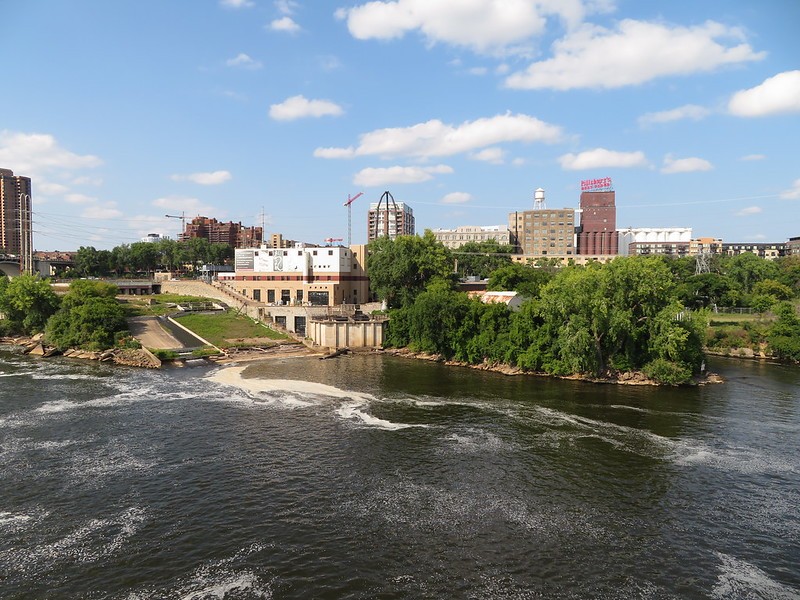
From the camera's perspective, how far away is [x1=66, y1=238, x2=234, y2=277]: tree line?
5817 inches

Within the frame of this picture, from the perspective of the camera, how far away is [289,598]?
21.0 metres

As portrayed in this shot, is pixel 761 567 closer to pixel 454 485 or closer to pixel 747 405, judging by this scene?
pixel 454 485

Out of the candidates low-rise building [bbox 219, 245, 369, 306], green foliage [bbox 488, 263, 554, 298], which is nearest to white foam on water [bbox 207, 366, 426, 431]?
low-rise building [bbox 219, 245, 369, 306]

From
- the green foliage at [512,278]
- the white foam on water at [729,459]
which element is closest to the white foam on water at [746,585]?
the white foam on water at [729,459]

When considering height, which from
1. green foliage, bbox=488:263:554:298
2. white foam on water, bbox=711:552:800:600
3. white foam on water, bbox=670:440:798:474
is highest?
green foliage, bbox=488:263:554:298

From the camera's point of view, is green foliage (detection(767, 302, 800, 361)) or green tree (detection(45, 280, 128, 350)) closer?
green foliage (detection(767, 302, 800, 361))

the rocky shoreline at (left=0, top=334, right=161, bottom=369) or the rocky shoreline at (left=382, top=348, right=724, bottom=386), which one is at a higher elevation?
the rocky shoreline at (left=0, top=334, right=161, bottom=369)

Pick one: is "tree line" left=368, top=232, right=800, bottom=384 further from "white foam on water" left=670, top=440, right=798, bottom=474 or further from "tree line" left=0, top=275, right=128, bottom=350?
"tree line" left=0, top=275, right=128, bottom=350

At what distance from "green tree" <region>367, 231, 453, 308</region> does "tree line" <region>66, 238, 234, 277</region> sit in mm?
86780

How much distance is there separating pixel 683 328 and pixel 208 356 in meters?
56.4

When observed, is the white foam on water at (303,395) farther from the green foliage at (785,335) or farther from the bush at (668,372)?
the green foliage at (785,335)

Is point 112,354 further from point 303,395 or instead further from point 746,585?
point 746,585

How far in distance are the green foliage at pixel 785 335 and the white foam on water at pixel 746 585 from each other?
193ft

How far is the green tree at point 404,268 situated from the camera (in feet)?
307
